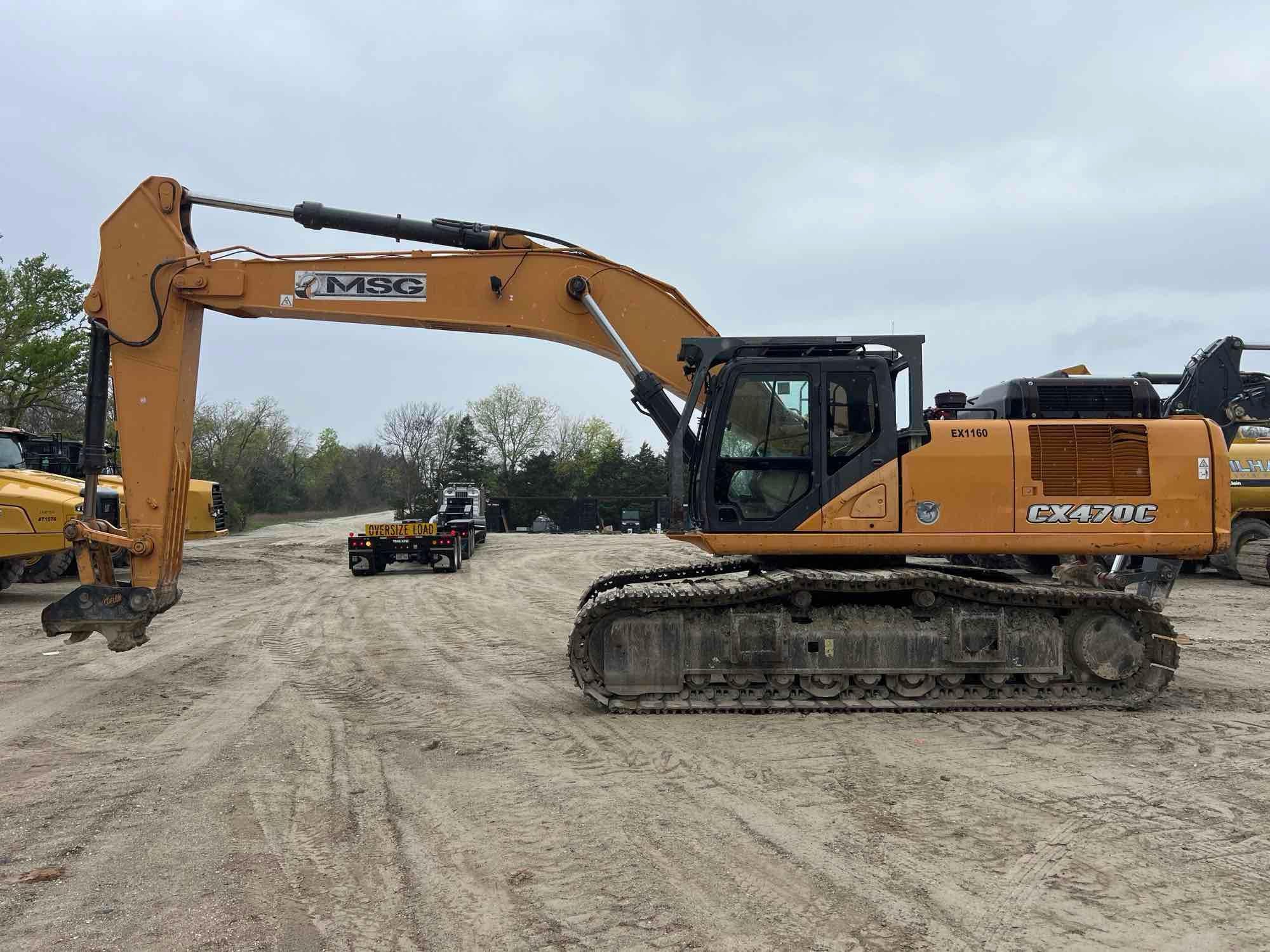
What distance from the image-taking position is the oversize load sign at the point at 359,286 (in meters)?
7.86

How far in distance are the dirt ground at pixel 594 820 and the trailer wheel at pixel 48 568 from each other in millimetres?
9735

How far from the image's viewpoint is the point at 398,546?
21.7m

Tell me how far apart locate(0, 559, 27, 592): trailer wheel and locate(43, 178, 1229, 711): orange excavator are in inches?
392

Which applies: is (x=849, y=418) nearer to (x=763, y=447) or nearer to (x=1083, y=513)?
(x=763, y=447)

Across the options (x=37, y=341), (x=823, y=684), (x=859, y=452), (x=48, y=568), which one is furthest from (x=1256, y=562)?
(x=37, y=341)

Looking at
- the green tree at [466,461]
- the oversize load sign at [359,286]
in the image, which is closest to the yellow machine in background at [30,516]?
the oversize load sign at [359,286]

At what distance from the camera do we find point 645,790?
5.24m

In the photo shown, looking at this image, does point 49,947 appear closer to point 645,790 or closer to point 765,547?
point 645,790

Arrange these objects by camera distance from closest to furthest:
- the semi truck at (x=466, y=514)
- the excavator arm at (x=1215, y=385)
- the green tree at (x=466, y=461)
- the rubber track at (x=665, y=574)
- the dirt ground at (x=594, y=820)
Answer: the dirt ground at (x=594, y=820), the rubber track at (x=665, y=574), the excavator arm at (x=1215, y=385), the semi truck at (x=466, y=514), the green tree at (x=466, y=461)

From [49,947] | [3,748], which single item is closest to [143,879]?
[49,947]

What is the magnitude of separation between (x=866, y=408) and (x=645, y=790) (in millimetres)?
3550

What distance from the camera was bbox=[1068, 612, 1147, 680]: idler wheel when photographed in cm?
707

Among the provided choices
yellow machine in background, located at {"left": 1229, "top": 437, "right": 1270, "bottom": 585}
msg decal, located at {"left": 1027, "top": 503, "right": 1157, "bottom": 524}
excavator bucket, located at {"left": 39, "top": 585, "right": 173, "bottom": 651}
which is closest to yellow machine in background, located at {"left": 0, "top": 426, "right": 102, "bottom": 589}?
excavator bucket, located at {"left": 39, "top": 585, "right": 173, "bottom": 651}

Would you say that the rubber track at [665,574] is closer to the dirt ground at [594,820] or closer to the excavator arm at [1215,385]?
the dirt ground at [594,820]
